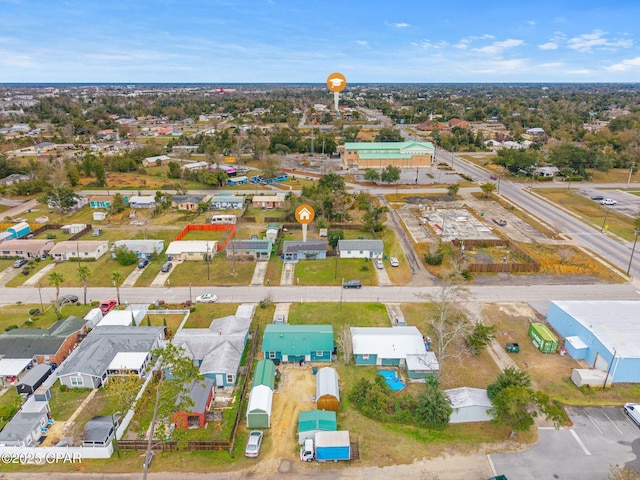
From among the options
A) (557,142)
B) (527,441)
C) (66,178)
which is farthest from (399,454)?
(557,142)

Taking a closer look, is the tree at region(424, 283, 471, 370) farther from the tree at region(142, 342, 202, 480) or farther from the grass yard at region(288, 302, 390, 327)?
the tree at region(142, 342, 202, 480)

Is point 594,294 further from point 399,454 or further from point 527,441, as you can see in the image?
point 399,454

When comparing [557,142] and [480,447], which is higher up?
[557,142]

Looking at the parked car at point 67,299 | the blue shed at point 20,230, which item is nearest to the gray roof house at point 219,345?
the parked car at point 67,299

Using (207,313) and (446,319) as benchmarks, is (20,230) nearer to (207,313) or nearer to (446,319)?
(207,313)

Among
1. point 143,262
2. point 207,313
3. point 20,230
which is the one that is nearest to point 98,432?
point 207,313
